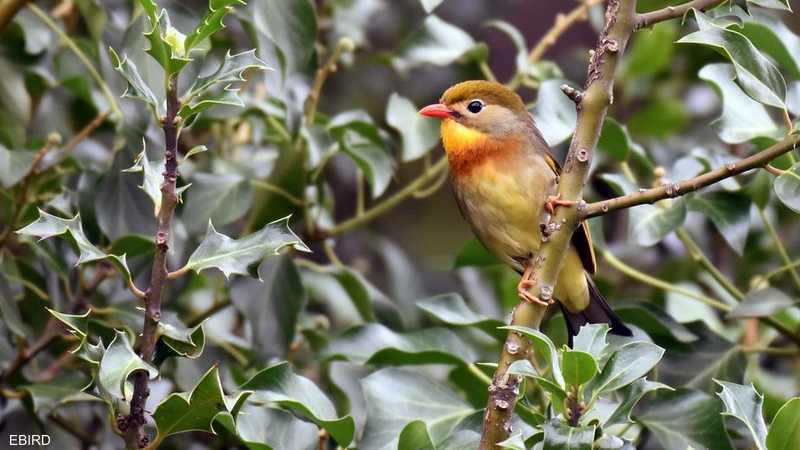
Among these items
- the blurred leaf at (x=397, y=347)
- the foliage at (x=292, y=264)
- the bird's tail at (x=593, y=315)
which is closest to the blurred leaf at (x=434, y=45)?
the foliage at (x=292, y=264)

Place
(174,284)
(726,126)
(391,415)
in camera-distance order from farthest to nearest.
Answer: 1. (174,284)
2. (726,126)
3. (391,415)

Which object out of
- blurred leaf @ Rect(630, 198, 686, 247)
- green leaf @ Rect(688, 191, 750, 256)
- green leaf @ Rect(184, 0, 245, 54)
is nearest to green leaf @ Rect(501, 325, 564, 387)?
green leaf @ Rect(184, 0, 245, 54)

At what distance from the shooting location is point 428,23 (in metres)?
3.36

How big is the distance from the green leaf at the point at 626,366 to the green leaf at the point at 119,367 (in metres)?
0.75

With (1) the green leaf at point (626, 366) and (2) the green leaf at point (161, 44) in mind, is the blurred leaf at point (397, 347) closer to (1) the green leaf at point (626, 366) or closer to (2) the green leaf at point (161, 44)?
(1) the green leaf at point (626, 366)

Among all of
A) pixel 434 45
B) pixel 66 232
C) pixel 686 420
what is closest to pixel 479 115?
pixel 434 45

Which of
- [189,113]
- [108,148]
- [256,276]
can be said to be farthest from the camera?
[108,148]

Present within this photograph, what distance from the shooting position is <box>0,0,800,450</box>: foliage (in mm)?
1932

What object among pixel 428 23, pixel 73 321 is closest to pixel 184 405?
pixel 73 321

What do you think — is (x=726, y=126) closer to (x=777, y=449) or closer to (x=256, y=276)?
(x=777, y=449)

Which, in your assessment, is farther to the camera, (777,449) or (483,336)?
(483,336)

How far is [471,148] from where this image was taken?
3334mm

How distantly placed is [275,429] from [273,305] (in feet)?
2.80

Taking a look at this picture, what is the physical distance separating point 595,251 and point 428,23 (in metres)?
0.85
